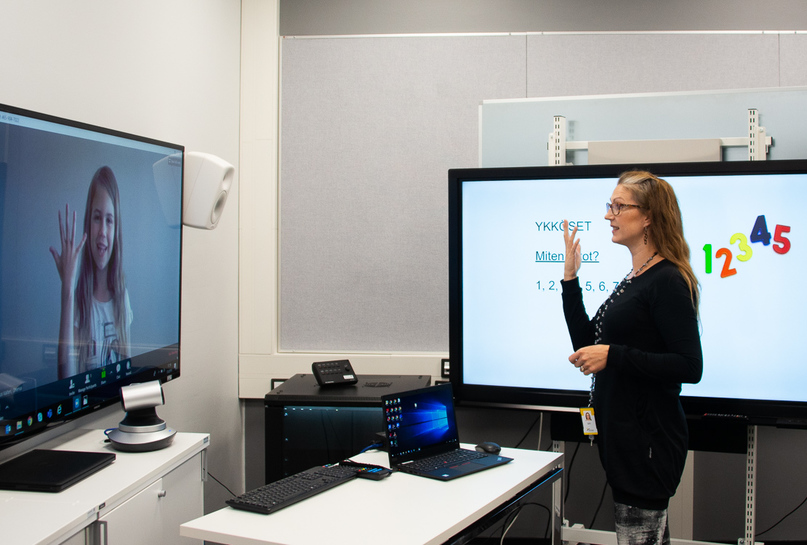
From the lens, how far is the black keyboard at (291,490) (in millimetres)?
1570

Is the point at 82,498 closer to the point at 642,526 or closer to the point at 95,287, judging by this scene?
the point at 95,287

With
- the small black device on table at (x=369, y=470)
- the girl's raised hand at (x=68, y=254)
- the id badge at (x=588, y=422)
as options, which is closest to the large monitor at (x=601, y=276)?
the id badge at (x=588, y=422)

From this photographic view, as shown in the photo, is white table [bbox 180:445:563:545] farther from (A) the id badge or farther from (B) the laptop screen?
(A) the id badge

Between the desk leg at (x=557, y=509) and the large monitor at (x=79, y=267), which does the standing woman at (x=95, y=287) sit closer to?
the large monitor at (x=79, y=267)

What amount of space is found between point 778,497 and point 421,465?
2.13m

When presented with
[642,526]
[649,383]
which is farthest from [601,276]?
[642,526]

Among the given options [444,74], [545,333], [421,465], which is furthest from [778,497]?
[444,74]

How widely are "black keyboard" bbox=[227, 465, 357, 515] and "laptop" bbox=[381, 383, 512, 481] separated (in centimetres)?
16

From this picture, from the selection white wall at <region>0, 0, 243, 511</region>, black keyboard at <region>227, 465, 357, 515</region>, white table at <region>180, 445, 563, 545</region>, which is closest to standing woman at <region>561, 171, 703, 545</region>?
white table at <region>180, 445, 563, 545</region>

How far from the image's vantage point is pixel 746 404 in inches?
95.3

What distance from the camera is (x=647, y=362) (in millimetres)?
1767

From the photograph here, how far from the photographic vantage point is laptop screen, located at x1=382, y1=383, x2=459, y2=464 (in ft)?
6.23

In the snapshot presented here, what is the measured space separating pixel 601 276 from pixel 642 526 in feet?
3.42

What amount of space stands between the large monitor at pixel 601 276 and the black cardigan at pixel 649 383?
0.69m
